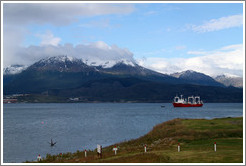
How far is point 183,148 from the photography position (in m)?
46.1

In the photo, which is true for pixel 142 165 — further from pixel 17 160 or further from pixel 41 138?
pixel 41 138

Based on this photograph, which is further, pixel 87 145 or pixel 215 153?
pixel 87 145

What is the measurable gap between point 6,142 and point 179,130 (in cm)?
4784

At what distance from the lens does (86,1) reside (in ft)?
100

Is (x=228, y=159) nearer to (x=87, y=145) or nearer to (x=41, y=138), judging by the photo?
(x=87, y=145)

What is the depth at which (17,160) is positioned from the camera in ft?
204

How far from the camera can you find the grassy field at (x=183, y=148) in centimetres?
3578

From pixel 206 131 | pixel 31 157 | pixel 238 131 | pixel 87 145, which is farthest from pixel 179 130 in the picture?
pixel 31 157

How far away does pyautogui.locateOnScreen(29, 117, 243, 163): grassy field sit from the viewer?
35.8 m

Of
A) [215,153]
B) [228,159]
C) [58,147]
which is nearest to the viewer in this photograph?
[228,159]

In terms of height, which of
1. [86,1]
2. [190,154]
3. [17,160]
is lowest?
[17,160]

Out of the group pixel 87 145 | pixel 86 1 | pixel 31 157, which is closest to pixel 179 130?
pixel 87 145

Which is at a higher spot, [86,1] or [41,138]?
[86,1]

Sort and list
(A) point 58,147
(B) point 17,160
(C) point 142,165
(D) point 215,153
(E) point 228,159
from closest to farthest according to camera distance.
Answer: (C) point 142,165 < (E) point 228,159 < (D) point 215,153 < (B) point 17,160 < (A) point 58,147
